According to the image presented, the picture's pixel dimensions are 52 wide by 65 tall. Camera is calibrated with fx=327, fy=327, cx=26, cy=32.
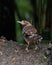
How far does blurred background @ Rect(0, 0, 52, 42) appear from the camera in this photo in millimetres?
3564

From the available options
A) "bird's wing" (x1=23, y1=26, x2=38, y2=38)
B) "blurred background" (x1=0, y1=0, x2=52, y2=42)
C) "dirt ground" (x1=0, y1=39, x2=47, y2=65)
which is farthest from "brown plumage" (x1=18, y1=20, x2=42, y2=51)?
"blurred background" (x1=0, y1=0, x2=52, y2=42)

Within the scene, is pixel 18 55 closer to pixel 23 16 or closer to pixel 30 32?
pixel 30 32

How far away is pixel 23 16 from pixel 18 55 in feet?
2.03

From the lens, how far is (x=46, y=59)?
2922 mm

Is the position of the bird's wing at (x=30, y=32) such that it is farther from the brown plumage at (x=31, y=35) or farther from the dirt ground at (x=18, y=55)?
the dirt ground at (x=18, y=55)

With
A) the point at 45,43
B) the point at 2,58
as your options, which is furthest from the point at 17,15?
the point at 2,58

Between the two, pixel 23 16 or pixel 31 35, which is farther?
pixel 23 16

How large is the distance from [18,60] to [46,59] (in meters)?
0.25

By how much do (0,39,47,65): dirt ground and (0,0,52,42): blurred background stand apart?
389mm

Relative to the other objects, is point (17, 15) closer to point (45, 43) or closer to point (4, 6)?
point (4, 6)

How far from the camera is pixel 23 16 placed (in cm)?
352

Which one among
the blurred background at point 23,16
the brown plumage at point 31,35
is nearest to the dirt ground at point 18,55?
the brown plumage at point 31,35

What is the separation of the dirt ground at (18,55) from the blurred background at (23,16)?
0.39 metres

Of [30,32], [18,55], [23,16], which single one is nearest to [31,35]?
[30,32]
